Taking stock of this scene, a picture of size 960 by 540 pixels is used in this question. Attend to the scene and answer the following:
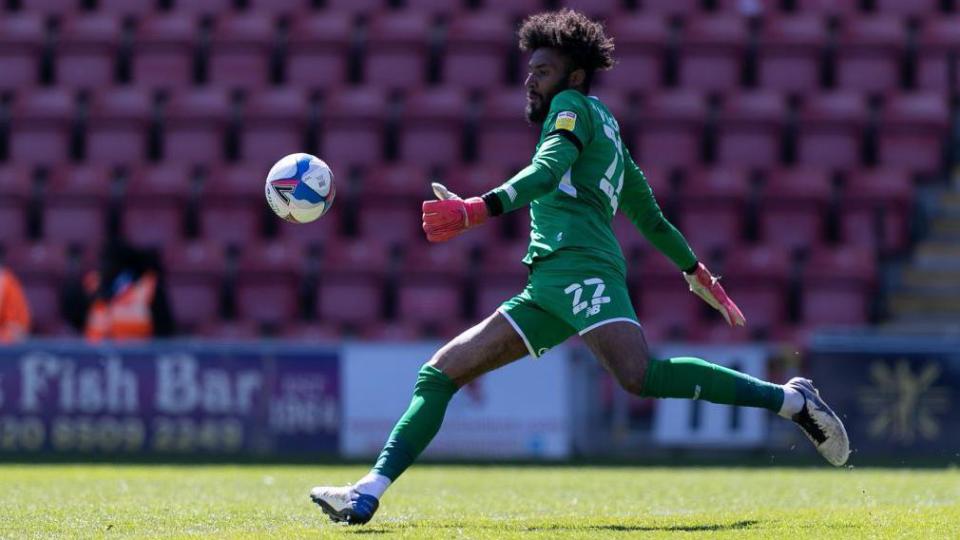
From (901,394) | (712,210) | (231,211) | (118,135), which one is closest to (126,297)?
(231,211)

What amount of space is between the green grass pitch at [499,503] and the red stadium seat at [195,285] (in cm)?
356

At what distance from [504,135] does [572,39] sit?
921 cm

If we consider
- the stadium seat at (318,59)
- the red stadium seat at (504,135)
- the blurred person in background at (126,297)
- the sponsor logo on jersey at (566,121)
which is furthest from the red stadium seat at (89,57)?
the sponsor logo on jersey at (566,121)

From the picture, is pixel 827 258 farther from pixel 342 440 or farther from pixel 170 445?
pixel 170 445

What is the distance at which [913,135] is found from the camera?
51.4 feet

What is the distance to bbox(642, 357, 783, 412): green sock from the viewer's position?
636cm

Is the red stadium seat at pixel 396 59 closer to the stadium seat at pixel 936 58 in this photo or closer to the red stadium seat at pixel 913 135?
the red stadium seat at pixel 913 135

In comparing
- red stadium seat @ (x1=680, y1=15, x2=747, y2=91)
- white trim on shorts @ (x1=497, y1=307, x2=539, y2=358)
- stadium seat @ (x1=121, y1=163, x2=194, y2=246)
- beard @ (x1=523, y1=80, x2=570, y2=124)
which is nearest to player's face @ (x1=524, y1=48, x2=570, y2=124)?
beard @ (x1=523, y1=80, x2=570, y2=124)

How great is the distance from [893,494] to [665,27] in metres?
8.80

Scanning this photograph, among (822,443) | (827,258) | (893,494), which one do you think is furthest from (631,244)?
(822,443)

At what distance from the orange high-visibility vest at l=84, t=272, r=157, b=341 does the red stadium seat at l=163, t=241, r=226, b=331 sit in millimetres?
908

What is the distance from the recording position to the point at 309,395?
12414 millimetres

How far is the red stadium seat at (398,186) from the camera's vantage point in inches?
593

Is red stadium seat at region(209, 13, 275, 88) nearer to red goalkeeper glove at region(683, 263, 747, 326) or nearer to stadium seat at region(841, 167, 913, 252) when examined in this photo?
stadium seat at region(841, 167, 913, 252)
